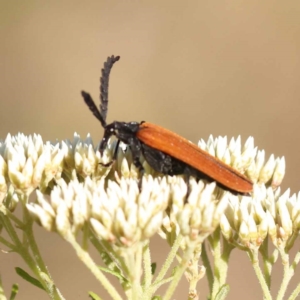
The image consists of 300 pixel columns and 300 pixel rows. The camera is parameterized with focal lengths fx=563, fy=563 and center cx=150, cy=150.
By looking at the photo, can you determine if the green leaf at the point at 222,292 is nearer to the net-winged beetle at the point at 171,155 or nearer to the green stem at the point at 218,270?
the green stem at the point at 218,270

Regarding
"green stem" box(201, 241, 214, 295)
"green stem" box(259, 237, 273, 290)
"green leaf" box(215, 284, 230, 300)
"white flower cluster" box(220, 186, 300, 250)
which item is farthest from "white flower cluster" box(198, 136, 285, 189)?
"green leaf" box(215, 284, 230, 300)

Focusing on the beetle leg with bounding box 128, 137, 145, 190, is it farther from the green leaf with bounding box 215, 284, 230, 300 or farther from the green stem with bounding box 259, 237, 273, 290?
the green stem with bounding box 259, 237, 273, 290

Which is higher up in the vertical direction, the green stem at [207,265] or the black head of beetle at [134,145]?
the black head of beetle at [134,145]

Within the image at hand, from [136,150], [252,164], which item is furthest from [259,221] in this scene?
[136,150]

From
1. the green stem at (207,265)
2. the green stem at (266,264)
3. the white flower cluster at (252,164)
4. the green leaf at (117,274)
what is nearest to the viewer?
the green leaf at (117,274)

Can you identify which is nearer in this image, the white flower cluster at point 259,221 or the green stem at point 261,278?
the green stem at point 261,278

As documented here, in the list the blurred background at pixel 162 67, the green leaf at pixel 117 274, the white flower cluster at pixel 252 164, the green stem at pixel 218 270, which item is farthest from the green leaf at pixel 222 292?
the blurred background at pixel 162 67
